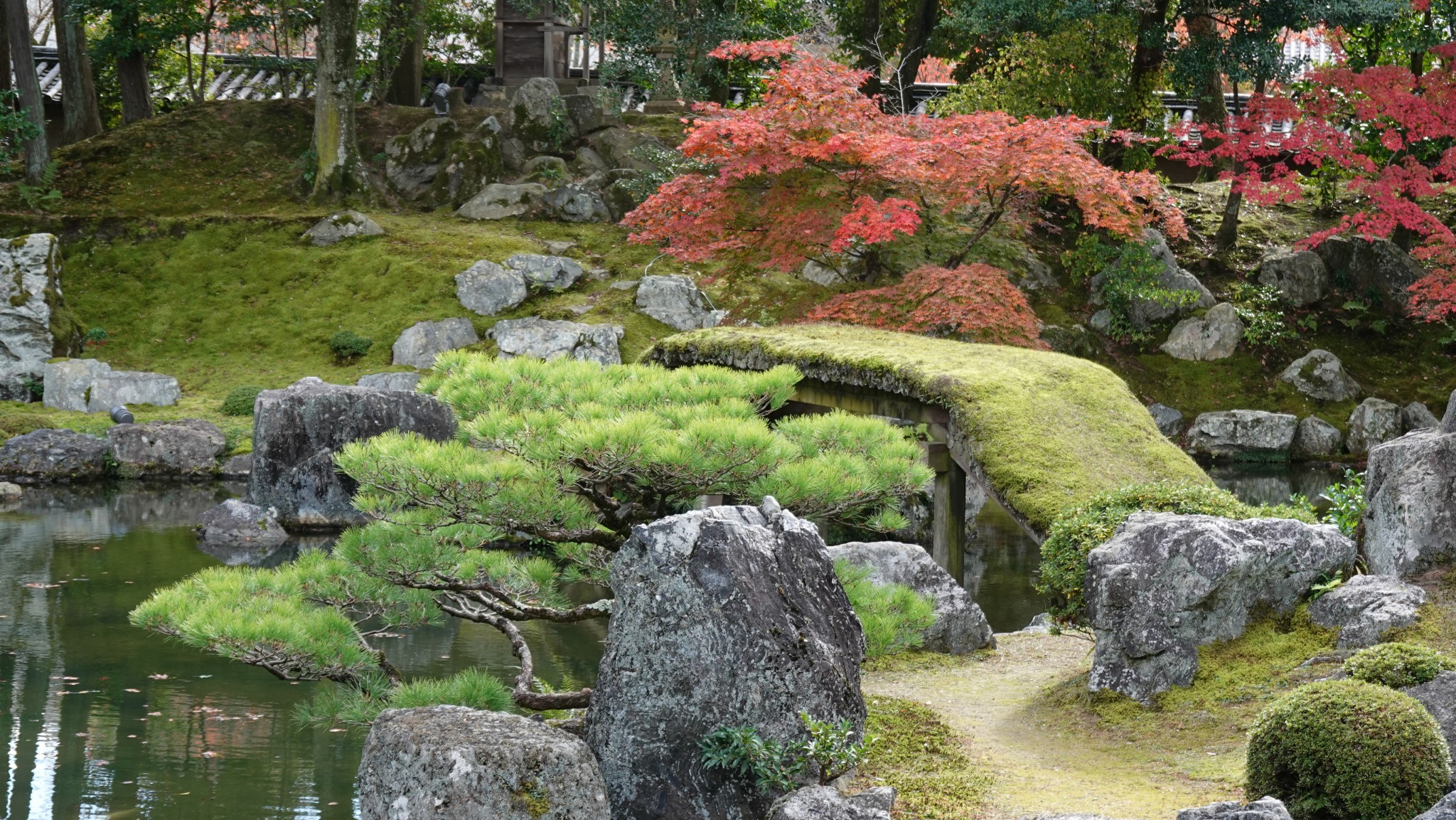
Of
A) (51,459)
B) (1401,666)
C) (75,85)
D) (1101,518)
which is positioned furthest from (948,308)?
(75,85)

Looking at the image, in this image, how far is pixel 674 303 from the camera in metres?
21.6

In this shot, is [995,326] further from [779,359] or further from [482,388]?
[482,388]

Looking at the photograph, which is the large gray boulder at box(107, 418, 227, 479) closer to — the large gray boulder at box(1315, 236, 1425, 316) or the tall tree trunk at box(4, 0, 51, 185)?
the tall tree trunk at box(4, 0, 51, 185)

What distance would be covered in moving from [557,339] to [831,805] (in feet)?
51.2

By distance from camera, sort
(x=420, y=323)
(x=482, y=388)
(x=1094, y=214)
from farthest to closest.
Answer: (x=420, y=323), (x=1094, y=214), (x=482, y=388)

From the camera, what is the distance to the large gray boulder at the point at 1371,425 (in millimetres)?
20422

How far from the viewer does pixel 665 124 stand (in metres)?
26.1

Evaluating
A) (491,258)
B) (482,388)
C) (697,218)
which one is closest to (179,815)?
(482,388)

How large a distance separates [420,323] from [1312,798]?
58.3 feet

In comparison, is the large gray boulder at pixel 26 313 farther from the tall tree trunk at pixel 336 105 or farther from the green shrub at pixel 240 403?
the tall tree trunk at pixel 336 105

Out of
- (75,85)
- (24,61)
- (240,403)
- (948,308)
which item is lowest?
(240,403)

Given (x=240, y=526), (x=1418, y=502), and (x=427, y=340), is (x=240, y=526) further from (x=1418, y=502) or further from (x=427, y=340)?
(x=1418, y=502)

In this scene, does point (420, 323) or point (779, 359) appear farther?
point (420, 323)

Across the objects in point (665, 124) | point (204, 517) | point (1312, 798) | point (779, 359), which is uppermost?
point (665, 124)
